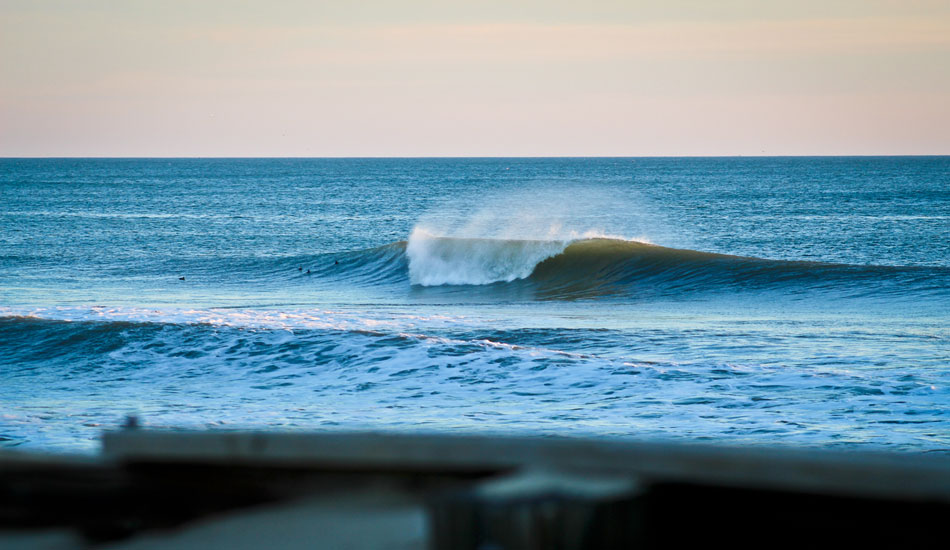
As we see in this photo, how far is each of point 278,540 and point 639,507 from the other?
2.63ft

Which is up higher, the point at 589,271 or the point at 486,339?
the point at 486,339

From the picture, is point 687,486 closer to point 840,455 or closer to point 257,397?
point 840,455

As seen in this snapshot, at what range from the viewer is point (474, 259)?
Answer: 28.9 meters

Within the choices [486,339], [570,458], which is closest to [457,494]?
[570,458]

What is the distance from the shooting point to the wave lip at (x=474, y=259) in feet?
90.7

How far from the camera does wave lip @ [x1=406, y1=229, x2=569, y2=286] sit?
27.7 metres

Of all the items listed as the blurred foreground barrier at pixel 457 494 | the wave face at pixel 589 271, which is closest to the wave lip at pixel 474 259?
the wave face at pixel 589 271

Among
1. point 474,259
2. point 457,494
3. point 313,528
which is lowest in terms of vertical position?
point 474,259

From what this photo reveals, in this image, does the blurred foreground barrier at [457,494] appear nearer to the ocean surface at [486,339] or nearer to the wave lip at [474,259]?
the ocean surface at [486,339]

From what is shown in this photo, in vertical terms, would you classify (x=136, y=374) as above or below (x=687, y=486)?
below

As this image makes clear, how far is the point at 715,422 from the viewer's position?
931 centimetres

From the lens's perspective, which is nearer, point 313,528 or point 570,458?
point 570,458

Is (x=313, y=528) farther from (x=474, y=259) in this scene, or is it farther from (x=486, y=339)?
(x=474, y=259)

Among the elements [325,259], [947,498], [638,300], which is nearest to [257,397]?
[947,498]
